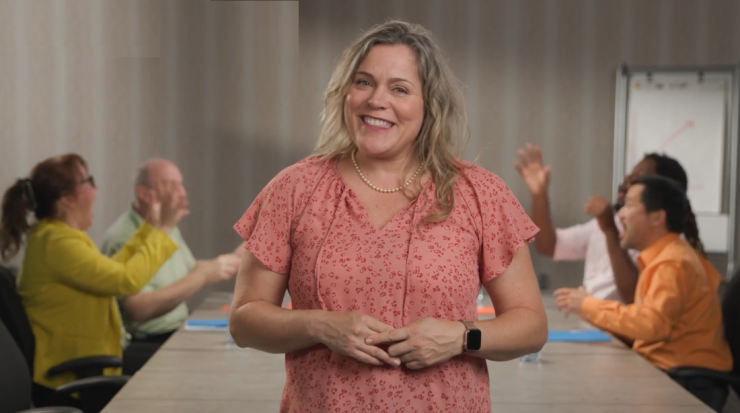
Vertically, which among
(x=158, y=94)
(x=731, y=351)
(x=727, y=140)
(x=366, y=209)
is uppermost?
Answer: (x=158, y=94)

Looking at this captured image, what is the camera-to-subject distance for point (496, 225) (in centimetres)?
143

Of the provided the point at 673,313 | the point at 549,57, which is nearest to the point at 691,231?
the point at 673,313

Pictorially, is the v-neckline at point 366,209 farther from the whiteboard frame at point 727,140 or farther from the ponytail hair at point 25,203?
the whiteboard frame at point 727,140

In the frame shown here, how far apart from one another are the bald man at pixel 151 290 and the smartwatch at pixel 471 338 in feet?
6.87

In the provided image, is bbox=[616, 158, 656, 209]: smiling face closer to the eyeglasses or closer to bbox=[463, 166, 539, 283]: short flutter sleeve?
the eyeglasses

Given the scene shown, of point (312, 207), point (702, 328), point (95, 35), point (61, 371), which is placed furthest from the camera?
point (95, 35)

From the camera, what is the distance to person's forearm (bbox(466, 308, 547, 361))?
1.34 metres

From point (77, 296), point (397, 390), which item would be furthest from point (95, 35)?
point (397, 390)

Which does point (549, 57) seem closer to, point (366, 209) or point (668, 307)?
point (668, 307)

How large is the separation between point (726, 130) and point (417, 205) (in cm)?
297

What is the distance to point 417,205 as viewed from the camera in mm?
1421

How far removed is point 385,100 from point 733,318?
6.68ft

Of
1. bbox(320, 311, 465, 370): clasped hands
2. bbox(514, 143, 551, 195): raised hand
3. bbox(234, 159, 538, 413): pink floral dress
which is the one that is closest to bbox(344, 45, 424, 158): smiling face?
bbox(234, 159, 538, 413): pink floral dress

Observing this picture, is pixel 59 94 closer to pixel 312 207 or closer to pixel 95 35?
pixel 95 35
